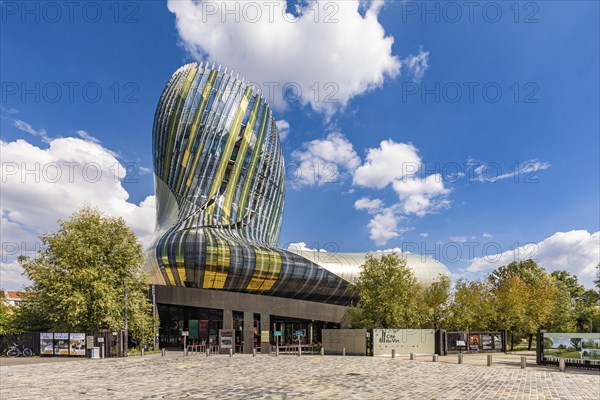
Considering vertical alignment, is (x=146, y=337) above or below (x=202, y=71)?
below

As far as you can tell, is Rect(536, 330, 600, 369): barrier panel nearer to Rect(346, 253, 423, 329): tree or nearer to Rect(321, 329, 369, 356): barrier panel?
Rect(346, 253, 423, 329): tree

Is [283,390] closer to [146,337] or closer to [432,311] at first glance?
[146,337]

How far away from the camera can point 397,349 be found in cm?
3800

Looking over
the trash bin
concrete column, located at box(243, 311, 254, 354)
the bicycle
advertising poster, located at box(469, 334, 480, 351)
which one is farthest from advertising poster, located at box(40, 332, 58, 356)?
advertising poster, located at box(469, 334, 480, 351)

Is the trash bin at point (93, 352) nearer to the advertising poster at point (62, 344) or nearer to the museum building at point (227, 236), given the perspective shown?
the advertising poster at point (62, 344)

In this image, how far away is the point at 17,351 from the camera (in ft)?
124

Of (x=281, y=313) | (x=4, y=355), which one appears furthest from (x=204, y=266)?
(x=4, y=355)

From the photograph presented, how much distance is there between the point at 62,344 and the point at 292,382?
26.0m

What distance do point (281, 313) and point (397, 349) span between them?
49.3 ft

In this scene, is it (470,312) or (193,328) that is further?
(193,328)

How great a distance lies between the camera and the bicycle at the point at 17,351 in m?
37.4

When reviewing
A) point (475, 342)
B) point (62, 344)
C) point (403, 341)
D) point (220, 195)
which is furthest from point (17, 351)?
point (475, 342)

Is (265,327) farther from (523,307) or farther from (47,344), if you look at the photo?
(523,307)

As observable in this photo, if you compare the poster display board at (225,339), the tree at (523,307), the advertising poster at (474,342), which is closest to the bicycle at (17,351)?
the poster display board at (225,339)
